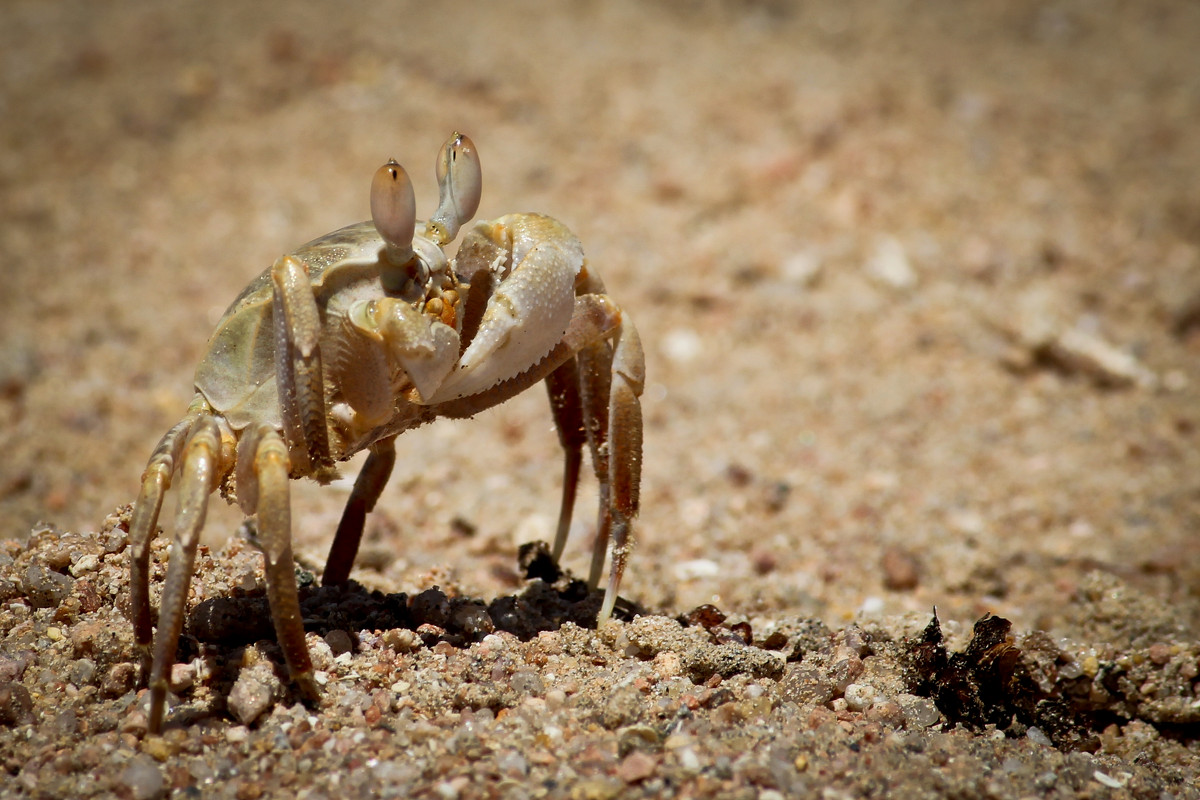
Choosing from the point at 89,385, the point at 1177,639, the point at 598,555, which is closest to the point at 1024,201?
the point at 1177,639

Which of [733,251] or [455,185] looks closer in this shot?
[455,185]

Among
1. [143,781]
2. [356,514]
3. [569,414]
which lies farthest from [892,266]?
[143,781]

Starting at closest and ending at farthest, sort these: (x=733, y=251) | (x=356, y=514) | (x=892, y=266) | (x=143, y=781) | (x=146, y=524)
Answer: (x=143, y=781) → (x=146, y=524) → (x=356, y=514) → (x=892, y=266) → (x=733, y=251)

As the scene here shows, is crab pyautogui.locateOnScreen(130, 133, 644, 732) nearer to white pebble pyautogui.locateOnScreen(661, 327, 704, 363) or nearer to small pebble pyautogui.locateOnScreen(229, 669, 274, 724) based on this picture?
small pebble pyautogui.locateOnScreen(229, 669, 274, 724)

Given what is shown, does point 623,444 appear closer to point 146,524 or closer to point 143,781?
point 146,524

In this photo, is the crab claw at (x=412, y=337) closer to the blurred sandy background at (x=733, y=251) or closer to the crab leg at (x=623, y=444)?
the crab leg at (x=623, y=444)

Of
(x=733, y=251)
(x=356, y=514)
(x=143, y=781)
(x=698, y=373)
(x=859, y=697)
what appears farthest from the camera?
(x=733, y=251)

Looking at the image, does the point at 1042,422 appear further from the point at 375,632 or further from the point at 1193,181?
the point at 375,632

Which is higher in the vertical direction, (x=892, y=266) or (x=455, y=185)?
(x=892, y=266)
